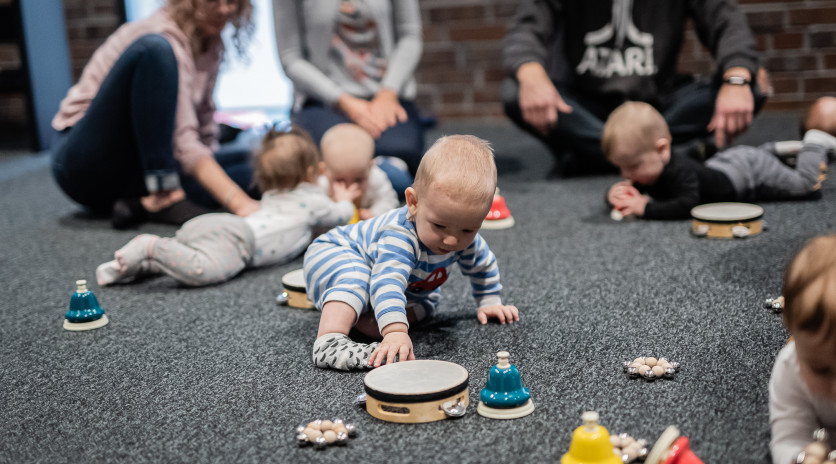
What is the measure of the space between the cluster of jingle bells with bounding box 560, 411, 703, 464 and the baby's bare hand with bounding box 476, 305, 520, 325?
45cm

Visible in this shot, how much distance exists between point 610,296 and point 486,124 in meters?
2.55

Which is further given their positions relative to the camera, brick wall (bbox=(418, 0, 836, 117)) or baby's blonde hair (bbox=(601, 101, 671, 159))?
brick wall (bbox=(418, 0, 836, 117))

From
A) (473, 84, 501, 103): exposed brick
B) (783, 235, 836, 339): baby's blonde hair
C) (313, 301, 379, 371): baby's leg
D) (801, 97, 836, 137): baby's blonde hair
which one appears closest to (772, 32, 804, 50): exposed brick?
(473, 84, 501, 103): exposed brick

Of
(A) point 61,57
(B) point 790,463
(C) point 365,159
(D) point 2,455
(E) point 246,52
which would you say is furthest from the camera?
(A) point 61,57

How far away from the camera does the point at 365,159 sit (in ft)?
5.72

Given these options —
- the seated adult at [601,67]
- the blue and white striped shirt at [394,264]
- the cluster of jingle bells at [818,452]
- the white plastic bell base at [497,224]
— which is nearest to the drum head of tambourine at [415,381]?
the blue and white striped shirt at [394,264]

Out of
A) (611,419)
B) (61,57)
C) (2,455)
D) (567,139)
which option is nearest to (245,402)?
(2,455)

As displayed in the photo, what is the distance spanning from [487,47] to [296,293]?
2593 mm

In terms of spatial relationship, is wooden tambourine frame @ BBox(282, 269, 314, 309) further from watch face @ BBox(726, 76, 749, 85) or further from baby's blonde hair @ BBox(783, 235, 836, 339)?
watch face @ BBox(726, 76, 749, 85)

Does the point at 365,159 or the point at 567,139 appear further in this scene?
the point at 567,139

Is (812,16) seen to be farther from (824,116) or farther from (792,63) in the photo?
(824,116)

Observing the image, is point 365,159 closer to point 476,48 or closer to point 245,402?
point 245,402

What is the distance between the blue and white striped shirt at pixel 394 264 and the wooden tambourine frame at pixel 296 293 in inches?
5.1

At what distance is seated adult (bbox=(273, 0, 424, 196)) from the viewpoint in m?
2.16
